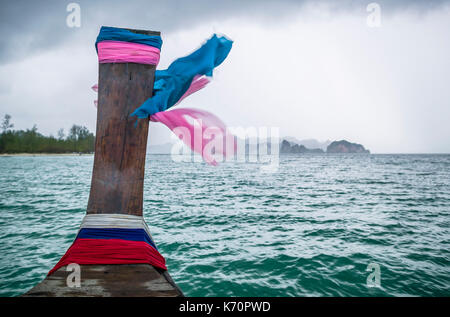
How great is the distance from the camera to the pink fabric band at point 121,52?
2158mm

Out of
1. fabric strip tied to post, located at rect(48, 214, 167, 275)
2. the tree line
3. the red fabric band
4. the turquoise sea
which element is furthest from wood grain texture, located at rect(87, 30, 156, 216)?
the tree line

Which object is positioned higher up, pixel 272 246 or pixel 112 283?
pixel 112 283

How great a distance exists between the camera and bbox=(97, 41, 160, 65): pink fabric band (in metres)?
2.16

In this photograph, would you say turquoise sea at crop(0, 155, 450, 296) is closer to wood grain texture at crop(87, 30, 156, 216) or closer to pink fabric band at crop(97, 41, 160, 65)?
wood grain texture at crop(87, 30, 156, 216)

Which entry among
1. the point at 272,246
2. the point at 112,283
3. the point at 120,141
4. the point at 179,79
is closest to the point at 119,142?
the point at 120,141

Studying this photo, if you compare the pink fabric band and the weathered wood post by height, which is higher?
the pink fabric band

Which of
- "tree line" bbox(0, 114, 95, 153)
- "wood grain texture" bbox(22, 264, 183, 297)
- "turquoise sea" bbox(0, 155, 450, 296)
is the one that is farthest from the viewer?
"tree line" bbox(0, 114, 95, 153)

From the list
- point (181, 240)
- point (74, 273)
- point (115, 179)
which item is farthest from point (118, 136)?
point (181, 240)

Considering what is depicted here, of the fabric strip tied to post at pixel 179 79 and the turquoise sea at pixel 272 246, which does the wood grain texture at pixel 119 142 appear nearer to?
the fabric strip tied to post at pixel 179 79

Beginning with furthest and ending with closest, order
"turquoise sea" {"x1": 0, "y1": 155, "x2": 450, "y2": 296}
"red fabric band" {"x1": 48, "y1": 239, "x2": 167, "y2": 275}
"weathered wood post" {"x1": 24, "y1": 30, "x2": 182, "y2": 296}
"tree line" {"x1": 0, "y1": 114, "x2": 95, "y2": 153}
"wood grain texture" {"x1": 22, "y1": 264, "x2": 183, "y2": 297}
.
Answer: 1. "tree line" {"x1": 0, "y1": 114, "x2": 95, "y2": 153}
2. "turquoise sea" {"x1": 0, "y1": 155, "x2": 450, "y2": 296}
3. "weathered wood post" {"x1": 24, "y1": 30, "x2": 182, "y2": 296}
4. "red fabric band" {"x1": 48, "y1": 239, "x2": 167, "y2": 275}
5. "wood grain texture" {"x1": 22, "y1": 264, "x2": 183, "y2": 297}

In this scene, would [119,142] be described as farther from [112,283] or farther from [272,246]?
[272,246]

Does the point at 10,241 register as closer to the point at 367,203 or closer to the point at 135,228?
the point at 135,228

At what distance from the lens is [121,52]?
217 centimetres
